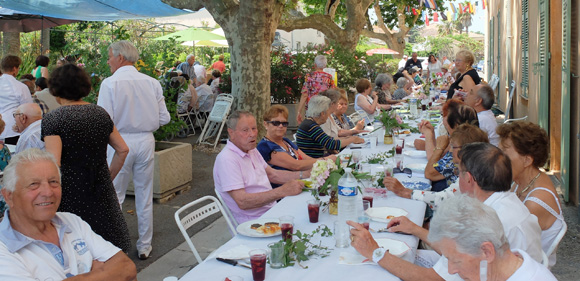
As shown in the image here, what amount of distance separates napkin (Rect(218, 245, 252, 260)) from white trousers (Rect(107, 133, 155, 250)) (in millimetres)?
2328

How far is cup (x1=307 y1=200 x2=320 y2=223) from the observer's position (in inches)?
132

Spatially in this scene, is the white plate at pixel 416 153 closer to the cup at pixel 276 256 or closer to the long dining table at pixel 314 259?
the long dining table at pixel 314 259

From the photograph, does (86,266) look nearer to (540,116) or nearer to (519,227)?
(519,227)

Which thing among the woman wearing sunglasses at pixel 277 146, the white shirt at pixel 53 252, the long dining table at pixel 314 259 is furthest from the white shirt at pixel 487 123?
the white shirt at pixel 53 252

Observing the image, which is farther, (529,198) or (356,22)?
(356,22)

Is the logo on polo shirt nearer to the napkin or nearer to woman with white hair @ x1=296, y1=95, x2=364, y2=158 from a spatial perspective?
the napkin

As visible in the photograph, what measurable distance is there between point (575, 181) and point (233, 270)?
4.77 m

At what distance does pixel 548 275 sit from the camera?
2.05 m

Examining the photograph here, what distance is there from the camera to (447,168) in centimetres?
438

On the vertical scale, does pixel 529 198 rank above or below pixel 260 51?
below

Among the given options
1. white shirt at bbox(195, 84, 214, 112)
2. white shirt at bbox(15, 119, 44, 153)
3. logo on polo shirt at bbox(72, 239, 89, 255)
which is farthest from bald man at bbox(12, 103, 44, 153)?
white shirt at bbox(195, 84, 214, 112)

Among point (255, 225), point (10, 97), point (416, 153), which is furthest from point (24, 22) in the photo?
point (255, 225)

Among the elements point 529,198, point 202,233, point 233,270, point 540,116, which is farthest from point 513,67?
point 233,270

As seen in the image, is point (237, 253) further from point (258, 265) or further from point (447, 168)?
point (447, 168)
